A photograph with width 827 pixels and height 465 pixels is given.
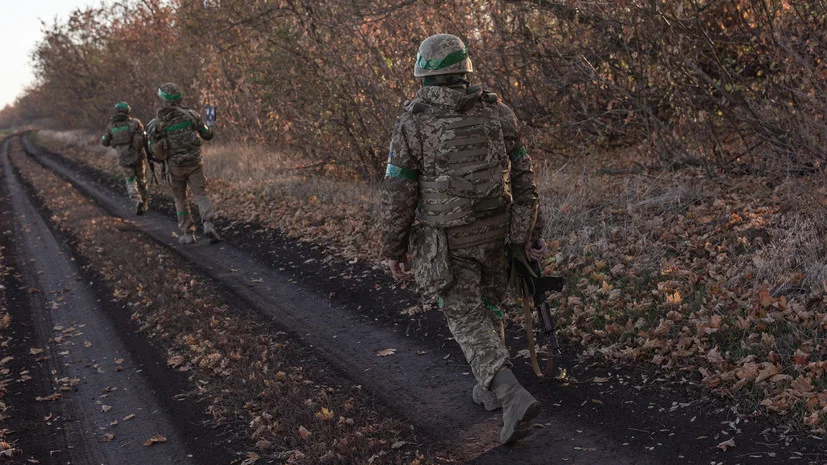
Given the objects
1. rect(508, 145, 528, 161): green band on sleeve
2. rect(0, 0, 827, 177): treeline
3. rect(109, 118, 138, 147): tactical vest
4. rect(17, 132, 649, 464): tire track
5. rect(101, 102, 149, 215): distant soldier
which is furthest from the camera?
rect(109, 118, 138, 147): tactical vest

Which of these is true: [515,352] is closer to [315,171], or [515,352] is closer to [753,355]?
[753,355]

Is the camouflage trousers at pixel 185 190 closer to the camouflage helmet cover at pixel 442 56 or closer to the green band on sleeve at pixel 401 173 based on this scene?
the green band on sleeve at pixel 401 173

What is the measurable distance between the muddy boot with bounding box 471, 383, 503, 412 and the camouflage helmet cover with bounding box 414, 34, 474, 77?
2.12 metres

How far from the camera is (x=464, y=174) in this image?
436 centimetres

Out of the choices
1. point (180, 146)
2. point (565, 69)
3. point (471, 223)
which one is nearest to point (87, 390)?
point (471, 223)

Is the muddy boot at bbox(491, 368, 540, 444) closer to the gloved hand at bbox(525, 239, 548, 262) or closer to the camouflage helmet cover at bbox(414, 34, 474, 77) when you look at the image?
the gloved hand at bbox(525, 239, 548, 262)

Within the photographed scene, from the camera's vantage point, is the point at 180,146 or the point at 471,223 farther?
the point at 180,146

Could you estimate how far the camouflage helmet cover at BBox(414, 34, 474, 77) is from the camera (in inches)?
168

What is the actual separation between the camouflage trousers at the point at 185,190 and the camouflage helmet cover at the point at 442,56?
785 cm

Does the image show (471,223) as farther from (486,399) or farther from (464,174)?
(486,399)

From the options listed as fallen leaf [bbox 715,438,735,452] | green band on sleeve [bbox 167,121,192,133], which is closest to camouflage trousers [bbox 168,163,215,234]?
green band on sleeve [bbox 167,121,192,133]

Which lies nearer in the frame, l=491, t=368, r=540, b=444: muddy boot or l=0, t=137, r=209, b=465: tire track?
l=491, t=368, r=540, b=444: muddy boot

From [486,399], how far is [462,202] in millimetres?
1397

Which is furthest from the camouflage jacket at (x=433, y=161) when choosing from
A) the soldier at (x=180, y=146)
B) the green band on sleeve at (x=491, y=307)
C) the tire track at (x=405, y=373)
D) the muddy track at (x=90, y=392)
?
the soldier at (x=180, y=146)
